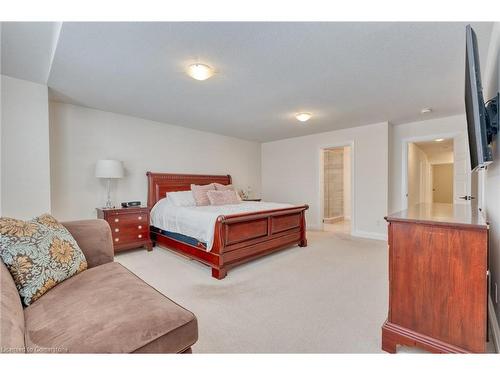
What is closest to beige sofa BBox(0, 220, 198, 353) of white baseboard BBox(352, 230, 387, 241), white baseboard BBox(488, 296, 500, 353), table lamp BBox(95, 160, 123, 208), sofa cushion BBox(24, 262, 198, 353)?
sofa cushion BBox(24, 262, 198, 353)

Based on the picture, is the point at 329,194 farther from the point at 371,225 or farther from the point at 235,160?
the point at 235,160

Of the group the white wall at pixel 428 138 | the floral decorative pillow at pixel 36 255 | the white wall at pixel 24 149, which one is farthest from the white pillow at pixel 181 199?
the white wall at pixel 428 138

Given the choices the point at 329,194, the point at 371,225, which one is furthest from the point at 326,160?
the point at 371,225

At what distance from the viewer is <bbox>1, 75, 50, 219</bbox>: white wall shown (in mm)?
2699

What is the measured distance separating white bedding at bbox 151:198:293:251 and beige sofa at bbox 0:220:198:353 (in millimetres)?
1529

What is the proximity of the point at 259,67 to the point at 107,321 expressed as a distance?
7.85 feet

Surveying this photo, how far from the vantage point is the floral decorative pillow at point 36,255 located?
4.07 feet

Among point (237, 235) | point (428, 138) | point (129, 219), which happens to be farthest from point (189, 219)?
point (428, 138)

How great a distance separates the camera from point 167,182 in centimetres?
454

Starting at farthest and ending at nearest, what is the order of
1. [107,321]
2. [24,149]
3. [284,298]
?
[24,149] < [284,298] < [107,321]

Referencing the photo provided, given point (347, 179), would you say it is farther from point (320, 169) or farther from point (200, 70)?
point (200, 70)

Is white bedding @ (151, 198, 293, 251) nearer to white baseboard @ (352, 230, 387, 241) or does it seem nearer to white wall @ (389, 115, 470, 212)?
white baseboard @ (352, 230, 387, 241)

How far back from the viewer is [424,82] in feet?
9.13

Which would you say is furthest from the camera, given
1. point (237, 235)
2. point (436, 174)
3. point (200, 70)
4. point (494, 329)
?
point (436, 174)
